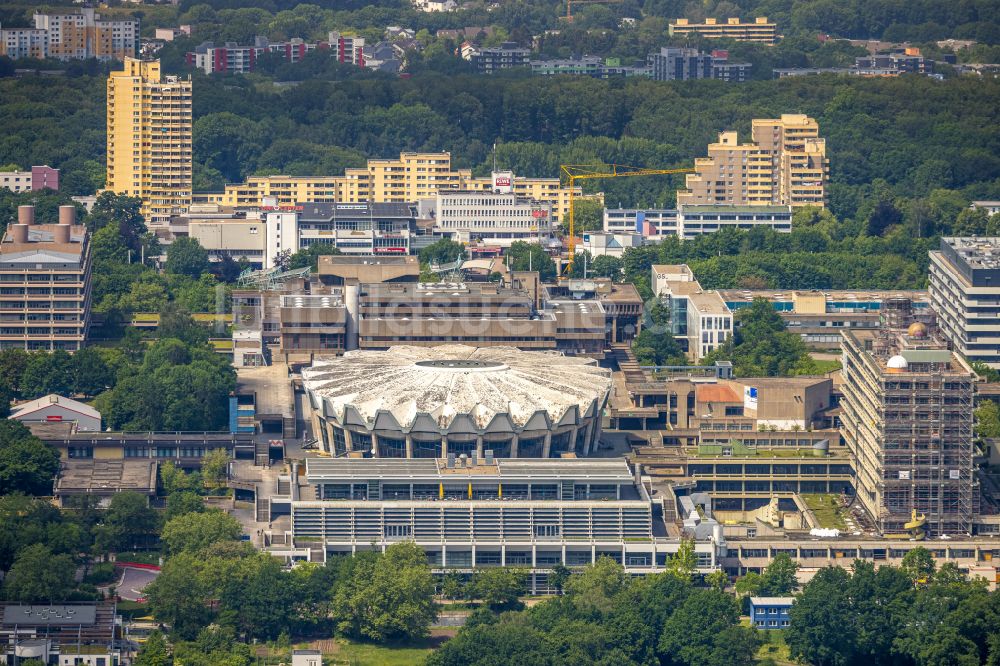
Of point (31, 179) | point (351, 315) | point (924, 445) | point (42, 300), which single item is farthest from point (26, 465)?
point (31, 179)

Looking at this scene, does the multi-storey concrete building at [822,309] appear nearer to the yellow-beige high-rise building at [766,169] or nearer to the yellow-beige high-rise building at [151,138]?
the yellow-beige high-rise building at [766,169]

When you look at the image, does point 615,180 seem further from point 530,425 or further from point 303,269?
point 530,425

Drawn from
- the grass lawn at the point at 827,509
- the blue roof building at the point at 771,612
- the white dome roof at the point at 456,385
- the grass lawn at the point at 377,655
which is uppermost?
the white dome roof at the point at 456,385

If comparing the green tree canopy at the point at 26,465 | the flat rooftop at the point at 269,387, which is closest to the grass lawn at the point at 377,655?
the green tree canopy at the point at 26,465

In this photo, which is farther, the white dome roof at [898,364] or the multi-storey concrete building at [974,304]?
the multi-storey concrete building at [974,304]

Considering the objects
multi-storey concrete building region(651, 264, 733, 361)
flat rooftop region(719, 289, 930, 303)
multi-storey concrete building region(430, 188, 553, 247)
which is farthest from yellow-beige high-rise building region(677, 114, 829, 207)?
multi-storey concrete building region(651, 264, 733, 361)

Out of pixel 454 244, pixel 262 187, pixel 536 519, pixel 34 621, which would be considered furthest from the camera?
pixel 262 187

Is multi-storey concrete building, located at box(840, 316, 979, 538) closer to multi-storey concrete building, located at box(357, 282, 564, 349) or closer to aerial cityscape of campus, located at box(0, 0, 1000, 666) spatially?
aerial cityscape of campus, located at box(0, 0, 1000, 666)

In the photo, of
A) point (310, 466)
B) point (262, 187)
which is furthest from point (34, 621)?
point (262, 187)
